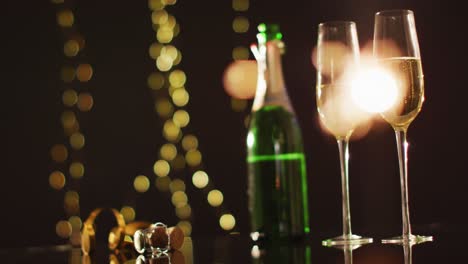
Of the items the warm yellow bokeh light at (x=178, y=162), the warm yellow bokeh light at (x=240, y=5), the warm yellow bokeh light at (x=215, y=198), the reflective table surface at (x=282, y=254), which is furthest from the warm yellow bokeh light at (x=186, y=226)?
the reflective table surface at (x=282, y=254)

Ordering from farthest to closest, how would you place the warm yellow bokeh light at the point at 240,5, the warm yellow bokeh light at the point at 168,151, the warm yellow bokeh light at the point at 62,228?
the warm yellow bokeh light at the point at 240,5
the warm yellow bokeh light at the point at 168,151
the warm yellow bokeh light at the point at 62,228

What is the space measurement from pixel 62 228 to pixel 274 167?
7.40 feet

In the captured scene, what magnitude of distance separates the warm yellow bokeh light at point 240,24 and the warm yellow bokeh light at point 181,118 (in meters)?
0.42

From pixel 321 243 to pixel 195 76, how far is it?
2.29 m

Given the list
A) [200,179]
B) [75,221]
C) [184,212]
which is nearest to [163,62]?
[200,179]

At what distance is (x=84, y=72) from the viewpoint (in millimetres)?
3242

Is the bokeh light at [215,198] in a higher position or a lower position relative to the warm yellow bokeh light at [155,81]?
lower

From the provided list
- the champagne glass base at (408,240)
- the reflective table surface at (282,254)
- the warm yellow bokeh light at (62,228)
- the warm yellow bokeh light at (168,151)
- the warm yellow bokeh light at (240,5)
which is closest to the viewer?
the reflective table surface at (282,254)

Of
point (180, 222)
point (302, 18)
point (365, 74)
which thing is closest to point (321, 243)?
point (365, 74)

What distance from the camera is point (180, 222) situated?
3309 mm

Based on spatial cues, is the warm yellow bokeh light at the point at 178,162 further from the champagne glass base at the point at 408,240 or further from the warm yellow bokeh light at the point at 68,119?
the champagne glass base at the point at 408,240

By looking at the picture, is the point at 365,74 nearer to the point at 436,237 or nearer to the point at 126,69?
the point at 436,237

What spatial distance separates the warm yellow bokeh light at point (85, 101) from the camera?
3240mm

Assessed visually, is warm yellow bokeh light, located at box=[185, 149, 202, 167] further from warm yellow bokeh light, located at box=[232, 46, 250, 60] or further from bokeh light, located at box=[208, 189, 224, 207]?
warm yellow bokeh light, located at box=[232, 46, 250, 60]
